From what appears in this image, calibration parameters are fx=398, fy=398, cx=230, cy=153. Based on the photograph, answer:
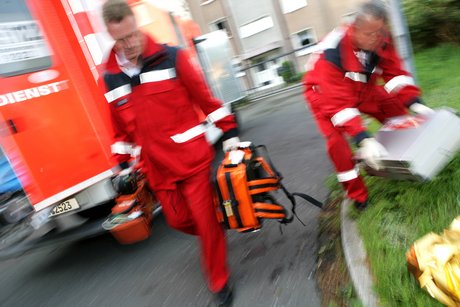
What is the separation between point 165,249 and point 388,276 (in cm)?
241

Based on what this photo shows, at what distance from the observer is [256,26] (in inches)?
981

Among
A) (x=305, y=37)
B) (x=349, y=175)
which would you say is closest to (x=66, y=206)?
(x=349, y=175)

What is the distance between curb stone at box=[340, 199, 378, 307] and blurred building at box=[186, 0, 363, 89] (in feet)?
65.4

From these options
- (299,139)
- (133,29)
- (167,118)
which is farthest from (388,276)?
(299,139)

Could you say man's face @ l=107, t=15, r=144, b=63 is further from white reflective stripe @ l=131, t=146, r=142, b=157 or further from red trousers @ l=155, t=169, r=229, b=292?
red trousers @ l=155, t=169, r=229, b=292

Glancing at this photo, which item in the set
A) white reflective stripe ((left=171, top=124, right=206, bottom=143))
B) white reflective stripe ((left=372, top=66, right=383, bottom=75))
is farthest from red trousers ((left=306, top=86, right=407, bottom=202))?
white reflective stripe ((left=171, top=124, right=206, bottom=143))

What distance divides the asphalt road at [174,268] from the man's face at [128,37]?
1.79 meters

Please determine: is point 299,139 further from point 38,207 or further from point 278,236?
point 38,207

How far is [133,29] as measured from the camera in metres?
2.48

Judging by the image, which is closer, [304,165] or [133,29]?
[133,29]

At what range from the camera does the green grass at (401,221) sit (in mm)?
2076

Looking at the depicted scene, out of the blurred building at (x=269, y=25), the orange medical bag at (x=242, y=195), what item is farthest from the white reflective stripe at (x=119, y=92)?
the blurred building at (x=269, y=25)

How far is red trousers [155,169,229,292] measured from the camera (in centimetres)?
271

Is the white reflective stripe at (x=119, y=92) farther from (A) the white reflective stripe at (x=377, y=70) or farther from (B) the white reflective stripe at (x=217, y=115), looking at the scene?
(A) the white reflective stripe at (x=377, y=70)
